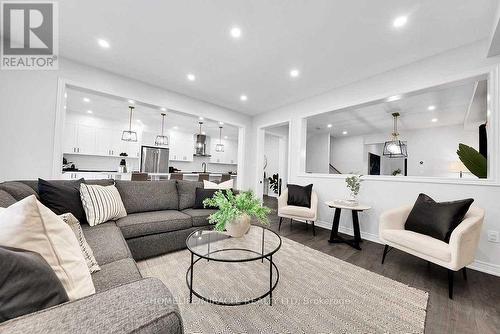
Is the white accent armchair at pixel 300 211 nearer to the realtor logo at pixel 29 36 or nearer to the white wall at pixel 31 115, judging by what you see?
the white wall at pixel 31 115

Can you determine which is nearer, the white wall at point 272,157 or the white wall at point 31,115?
the white wall at point 31,115

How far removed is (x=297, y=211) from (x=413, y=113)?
12.7 ft

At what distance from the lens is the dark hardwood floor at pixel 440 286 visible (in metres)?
1.42

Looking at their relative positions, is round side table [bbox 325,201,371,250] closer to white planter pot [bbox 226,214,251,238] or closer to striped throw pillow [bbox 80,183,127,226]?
white planter pot [bbox 226,214,251,238]

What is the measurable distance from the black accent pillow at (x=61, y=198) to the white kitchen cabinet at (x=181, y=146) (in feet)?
17.4

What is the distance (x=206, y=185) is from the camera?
3.13 m

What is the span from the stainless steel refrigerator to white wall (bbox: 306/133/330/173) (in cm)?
528

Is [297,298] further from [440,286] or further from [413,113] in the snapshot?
[413,113]

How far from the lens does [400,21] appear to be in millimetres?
2023

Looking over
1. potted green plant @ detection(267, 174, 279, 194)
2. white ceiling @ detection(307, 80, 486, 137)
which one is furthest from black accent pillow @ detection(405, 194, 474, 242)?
potted green plant @ detection(267, 174, 279, 194)

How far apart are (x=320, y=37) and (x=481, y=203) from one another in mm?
2692

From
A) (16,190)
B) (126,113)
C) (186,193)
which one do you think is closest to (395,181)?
(186,193)

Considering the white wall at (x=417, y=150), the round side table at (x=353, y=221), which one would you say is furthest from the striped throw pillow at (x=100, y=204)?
the white wall at (x=417, y=150)

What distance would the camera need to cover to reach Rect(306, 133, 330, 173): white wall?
6812mm
